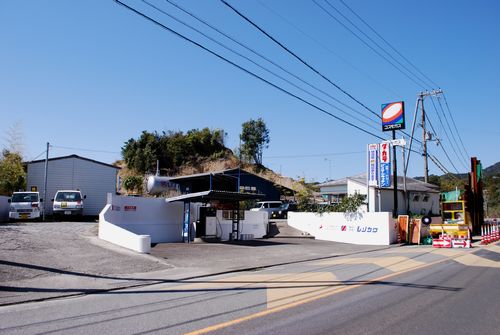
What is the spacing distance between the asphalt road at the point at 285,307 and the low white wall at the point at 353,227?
13377 mm

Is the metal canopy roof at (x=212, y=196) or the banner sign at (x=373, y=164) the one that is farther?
the banner sign at (x=373, y=164)

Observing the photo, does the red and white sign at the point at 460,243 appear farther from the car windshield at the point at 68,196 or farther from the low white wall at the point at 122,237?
the car windshield at the point at 68,196

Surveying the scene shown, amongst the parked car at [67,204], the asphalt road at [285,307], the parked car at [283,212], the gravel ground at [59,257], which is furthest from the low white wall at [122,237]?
the parked car at [283,212]

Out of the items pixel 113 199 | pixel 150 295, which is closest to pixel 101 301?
pixel 150 295

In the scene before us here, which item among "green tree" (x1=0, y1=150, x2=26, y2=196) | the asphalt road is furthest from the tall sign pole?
"green tree" (x1=0, y1=150, x2=26, y2=196)

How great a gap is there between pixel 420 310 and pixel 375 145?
21687mm

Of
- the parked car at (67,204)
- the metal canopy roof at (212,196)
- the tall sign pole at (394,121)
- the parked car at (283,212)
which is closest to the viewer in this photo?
the metal canopy roof at (212,196)

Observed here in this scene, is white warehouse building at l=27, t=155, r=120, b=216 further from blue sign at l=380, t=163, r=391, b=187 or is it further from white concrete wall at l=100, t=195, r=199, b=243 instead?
blue sign at l=380, t=163, r=391, b=187

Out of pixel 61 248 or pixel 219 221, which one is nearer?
pixel 61 248

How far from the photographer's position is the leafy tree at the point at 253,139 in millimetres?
64000

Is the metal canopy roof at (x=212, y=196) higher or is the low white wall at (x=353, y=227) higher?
the metal canopy roof at (x=212, y=196)


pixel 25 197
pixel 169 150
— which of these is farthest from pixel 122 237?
pixel 169 150

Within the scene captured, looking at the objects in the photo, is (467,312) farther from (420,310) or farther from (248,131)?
(248,131)

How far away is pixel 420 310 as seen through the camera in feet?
24.2
